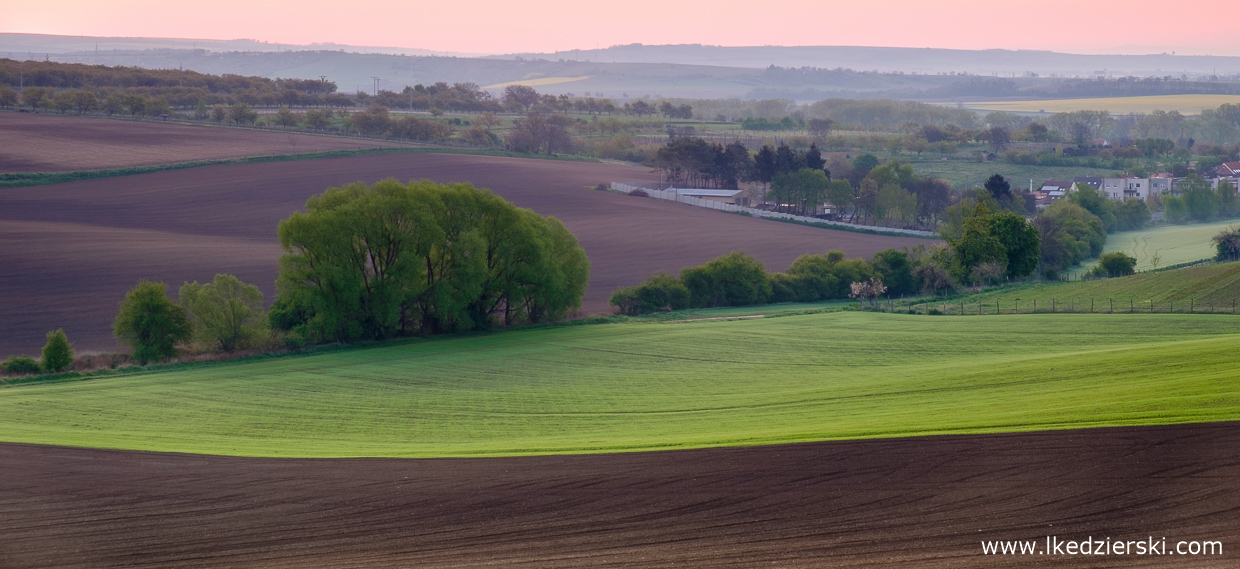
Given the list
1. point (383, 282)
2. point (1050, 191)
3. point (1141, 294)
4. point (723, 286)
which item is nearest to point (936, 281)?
point (1141, 294)

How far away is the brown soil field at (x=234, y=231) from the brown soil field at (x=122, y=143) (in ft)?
17.6

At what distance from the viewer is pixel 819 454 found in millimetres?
19844

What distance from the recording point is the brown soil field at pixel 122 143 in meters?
85.6

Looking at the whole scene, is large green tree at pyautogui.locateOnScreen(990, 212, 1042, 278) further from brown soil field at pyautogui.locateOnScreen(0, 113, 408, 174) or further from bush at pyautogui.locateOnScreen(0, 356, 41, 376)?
brown soil field at pyautogui.locateOnScreen(0, 113, 408, 174)

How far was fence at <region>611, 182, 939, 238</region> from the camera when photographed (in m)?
90.1

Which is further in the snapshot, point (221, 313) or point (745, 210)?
point (745, 210)

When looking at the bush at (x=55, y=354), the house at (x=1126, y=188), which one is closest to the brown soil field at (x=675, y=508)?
the bush at (x=55, y=354)

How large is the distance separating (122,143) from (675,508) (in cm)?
9561

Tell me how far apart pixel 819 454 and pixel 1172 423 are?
6946 millimetres

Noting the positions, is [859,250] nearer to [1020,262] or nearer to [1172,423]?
[1020,262]

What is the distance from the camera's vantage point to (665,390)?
32312 millimetres

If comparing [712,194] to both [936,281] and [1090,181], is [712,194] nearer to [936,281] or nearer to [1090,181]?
[936,281]

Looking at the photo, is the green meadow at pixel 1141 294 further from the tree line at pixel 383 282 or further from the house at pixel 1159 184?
the house at pixel 1159 184

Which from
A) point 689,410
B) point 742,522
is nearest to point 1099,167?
point 689,410
